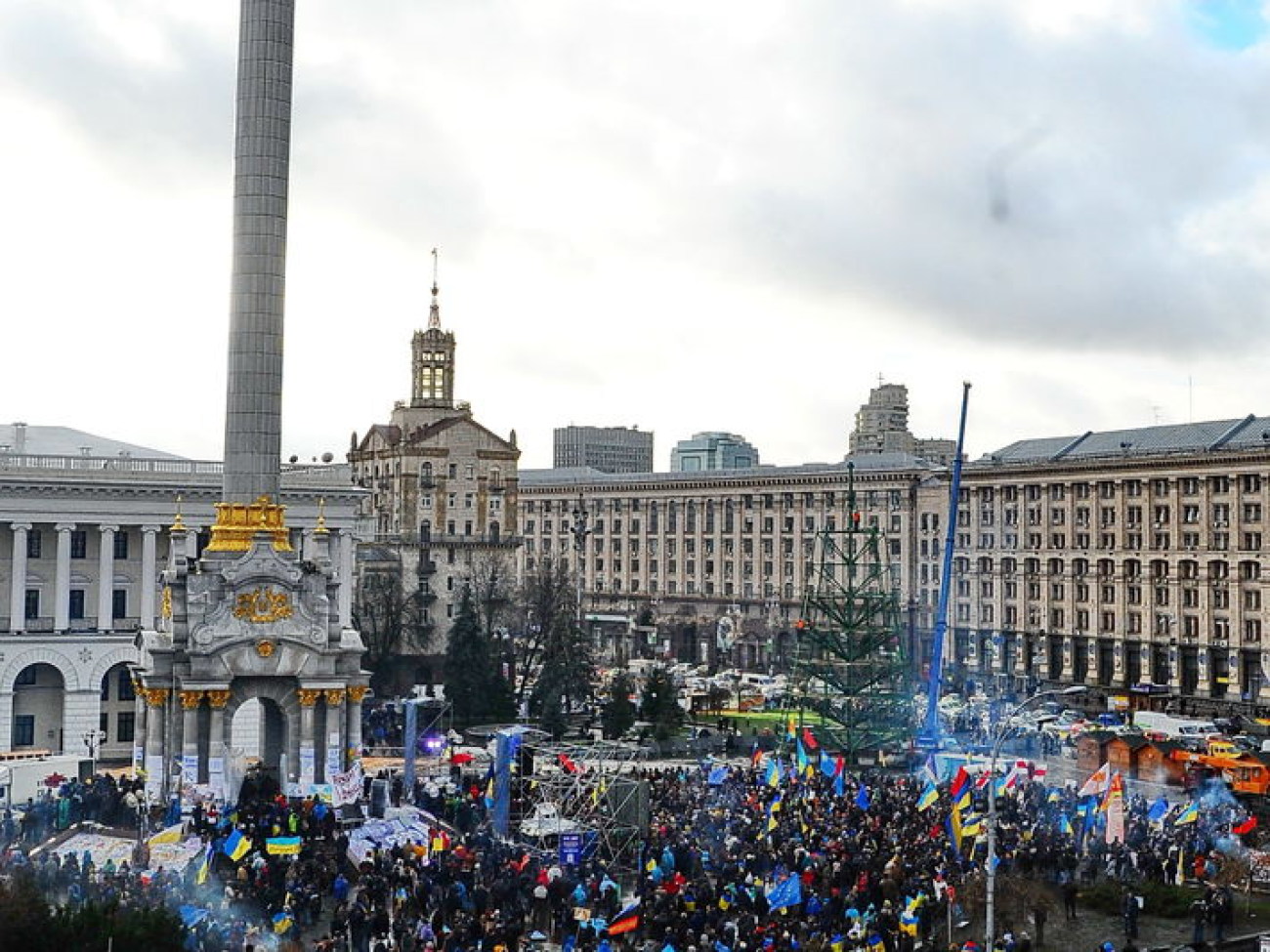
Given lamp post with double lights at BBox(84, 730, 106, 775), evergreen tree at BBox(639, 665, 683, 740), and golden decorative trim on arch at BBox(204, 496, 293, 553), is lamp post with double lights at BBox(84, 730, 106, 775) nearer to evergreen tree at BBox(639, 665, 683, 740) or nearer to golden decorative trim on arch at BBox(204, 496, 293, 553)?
golden decorative trim on arch at BBox(204, 496, 293, 553)

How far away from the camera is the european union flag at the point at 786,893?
30.0m

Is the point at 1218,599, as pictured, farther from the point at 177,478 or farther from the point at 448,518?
the point at 177,478

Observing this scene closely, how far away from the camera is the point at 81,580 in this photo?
6475 cm

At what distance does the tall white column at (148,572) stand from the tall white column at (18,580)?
4.70m

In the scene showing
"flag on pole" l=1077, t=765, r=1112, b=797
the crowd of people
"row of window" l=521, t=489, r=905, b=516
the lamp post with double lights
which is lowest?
the lamp post with double lights

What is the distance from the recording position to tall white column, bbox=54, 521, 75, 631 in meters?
63.3

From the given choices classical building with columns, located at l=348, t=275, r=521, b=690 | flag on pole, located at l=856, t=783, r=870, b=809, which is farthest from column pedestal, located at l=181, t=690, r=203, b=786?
classical building with columns, located at l=348, t=275, r=521, b=690

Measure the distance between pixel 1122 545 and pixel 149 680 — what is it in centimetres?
6417

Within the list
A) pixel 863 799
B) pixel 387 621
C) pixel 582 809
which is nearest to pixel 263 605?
pixel 582 809

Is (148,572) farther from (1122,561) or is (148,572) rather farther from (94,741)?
(1122,561)

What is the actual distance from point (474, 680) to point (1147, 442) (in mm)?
47248

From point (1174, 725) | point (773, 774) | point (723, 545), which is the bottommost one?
point (1174, 725)

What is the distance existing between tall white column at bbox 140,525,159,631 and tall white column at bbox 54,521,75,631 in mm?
2926

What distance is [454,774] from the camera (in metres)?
52.4
